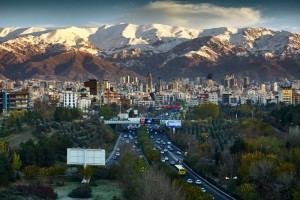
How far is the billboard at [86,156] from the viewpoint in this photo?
2345 cm

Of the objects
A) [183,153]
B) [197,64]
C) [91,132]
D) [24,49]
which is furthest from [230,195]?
[24,49]

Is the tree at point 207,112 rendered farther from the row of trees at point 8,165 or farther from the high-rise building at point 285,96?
the row of trees at point 8,165

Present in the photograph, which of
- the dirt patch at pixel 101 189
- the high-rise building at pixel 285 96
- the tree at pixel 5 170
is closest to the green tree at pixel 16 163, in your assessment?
the tree at pixel 5 170

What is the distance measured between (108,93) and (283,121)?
36637 millimetres

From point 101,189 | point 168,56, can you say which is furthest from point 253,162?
point 168,56

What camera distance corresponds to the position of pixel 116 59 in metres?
183

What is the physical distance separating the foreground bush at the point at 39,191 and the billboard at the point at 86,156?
217cm

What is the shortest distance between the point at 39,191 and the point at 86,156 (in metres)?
3.05

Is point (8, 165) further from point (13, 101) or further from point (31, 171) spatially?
point (13, 101)

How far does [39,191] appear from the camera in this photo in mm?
21094

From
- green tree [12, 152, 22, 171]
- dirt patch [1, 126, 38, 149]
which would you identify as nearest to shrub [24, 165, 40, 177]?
green tree [12, 152, 22, 171]

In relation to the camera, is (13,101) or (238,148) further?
(13,101)

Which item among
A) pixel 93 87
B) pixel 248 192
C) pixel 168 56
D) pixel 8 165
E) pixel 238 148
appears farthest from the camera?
pixel 168 56

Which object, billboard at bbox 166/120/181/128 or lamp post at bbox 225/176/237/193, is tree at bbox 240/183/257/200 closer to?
lamp post at bbox 225/176/237/193
